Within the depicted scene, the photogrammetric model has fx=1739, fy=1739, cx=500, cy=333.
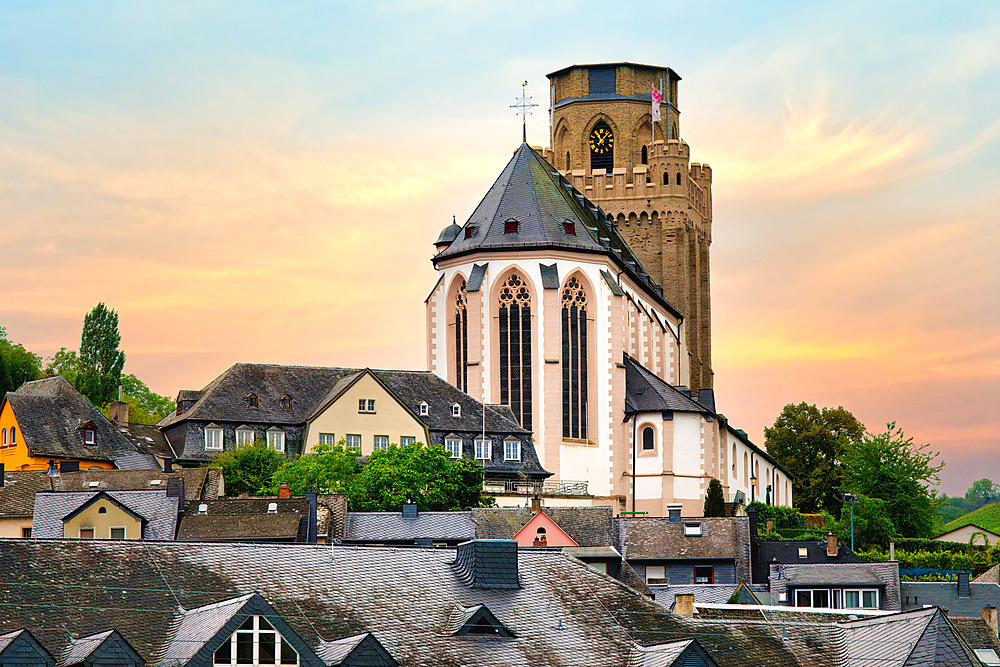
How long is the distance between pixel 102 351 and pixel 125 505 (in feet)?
168

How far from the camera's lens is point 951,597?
5338 centimetres

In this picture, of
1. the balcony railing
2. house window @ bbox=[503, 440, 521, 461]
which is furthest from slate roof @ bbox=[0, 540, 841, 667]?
house window @ bbox=[503, 440, 521, 461]

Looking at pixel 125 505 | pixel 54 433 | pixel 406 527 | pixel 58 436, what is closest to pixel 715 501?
pixel 406 527

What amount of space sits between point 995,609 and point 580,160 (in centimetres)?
6741

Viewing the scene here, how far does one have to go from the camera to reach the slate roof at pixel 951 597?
5206 centimetres

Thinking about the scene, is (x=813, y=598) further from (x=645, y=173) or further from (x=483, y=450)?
(x=645, y=173)

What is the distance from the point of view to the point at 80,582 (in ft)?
99.8

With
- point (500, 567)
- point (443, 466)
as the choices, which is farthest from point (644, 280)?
point (500, 567)

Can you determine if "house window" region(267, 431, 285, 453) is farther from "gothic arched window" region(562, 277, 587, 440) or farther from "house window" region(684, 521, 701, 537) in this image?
"house window" region(684, 521, 701, 537)

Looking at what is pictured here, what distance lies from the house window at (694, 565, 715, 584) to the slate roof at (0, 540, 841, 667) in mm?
24887

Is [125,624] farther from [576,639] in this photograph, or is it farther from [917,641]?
[917,641]

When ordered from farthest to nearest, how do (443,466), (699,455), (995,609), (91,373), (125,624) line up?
(91,373), (699,455), (443,466), (995,609), (125,624)

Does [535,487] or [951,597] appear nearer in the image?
[951,597]

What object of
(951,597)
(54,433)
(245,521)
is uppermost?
(54,433)
